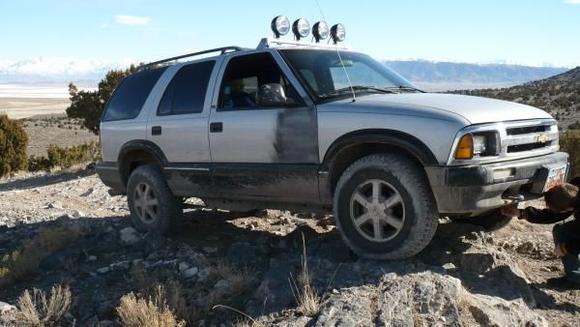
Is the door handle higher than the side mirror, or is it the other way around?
the side mirror

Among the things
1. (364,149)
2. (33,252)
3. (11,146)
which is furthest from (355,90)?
(11,146)

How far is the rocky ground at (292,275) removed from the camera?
164 inches

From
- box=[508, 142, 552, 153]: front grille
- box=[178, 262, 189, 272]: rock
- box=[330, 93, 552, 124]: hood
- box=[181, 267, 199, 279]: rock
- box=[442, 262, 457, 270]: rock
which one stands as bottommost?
box=[181, 267, 199, 279]: rock

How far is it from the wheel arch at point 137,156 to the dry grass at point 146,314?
205 cm

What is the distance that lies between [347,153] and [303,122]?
1.44 feet

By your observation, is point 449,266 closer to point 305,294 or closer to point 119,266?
point 305,294

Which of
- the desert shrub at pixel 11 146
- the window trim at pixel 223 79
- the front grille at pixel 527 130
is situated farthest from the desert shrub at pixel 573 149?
the desert shrub at pixel 11 146

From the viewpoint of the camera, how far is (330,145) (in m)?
4.76

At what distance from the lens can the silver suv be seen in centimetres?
427

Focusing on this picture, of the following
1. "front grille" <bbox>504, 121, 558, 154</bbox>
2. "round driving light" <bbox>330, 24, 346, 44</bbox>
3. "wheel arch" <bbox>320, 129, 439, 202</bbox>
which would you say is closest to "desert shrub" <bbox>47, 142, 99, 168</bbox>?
"round driving light" <bbox>330, 24, 346, 44</bbox>

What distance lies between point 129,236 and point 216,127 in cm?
181

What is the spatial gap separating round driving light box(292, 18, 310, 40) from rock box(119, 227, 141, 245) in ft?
9.02

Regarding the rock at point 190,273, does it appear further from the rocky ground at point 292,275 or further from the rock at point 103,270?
the rock at point 103,270

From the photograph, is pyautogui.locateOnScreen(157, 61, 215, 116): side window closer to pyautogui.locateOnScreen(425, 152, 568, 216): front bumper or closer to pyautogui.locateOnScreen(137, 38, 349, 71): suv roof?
pyautogui.locateOnScreen(137, 38, 349, 71): suv roof
